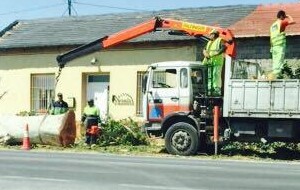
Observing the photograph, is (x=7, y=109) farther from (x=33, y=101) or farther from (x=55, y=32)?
(x=55, y=32)

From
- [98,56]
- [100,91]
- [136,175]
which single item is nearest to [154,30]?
[98,56]

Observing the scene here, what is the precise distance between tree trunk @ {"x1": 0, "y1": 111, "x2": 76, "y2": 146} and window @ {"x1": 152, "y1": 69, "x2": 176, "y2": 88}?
4172 mm

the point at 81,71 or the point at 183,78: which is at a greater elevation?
the point at 81,71

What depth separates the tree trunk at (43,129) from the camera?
70.1 ft

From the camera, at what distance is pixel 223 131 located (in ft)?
59.3

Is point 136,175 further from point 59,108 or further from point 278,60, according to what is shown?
point 59,108

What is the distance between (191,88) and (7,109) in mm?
12233

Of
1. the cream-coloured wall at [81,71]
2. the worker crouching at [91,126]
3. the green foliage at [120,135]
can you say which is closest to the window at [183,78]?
the worker crouching at [91,126]

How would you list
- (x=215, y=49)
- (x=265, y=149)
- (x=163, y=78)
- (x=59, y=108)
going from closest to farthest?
(x=215, y=49) < (x=163, y=78) < (x=265, y=149) < (x=59, y=108)

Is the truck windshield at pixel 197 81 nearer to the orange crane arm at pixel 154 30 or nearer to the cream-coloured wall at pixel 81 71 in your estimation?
the orange crane arm at pixel 154 30

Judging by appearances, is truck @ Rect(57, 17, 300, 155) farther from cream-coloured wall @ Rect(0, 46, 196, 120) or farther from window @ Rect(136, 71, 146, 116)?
window @ Rect(136, 71, 146, 116)

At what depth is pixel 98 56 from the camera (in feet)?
84.2

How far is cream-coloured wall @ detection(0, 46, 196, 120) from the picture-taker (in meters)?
24.4

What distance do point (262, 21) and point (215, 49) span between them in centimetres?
581
